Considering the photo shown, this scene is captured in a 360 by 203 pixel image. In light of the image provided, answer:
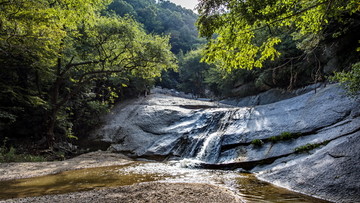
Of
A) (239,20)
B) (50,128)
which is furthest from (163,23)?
(239,20)

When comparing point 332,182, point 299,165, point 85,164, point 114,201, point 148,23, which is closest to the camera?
point 114,201

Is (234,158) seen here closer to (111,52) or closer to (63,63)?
(111,52)

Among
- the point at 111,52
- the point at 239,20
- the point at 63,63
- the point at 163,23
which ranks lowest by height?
the point at 239,20

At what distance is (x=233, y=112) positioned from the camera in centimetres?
1434

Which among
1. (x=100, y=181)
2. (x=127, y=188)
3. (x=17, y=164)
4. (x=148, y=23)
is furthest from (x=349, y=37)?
(x=148, y=23)

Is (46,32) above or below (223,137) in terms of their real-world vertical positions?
above

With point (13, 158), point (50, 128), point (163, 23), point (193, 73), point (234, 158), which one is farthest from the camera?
point (163, 23)

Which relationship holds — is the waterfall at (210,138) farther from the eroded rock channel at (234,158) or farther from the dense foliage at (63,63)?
the dense foliage at (63,63)

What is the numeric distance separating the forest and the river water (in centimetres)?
286

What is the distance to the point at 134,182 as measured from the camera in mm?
6953

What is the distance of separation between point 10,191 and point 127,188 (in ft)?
12.0

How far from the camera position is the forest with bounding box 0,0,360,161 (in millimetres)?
4746

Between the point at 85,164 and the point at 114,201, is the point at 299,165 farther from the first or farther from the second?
the point at 85,164

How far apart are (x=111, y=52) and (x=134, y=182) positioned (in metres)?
10.4
